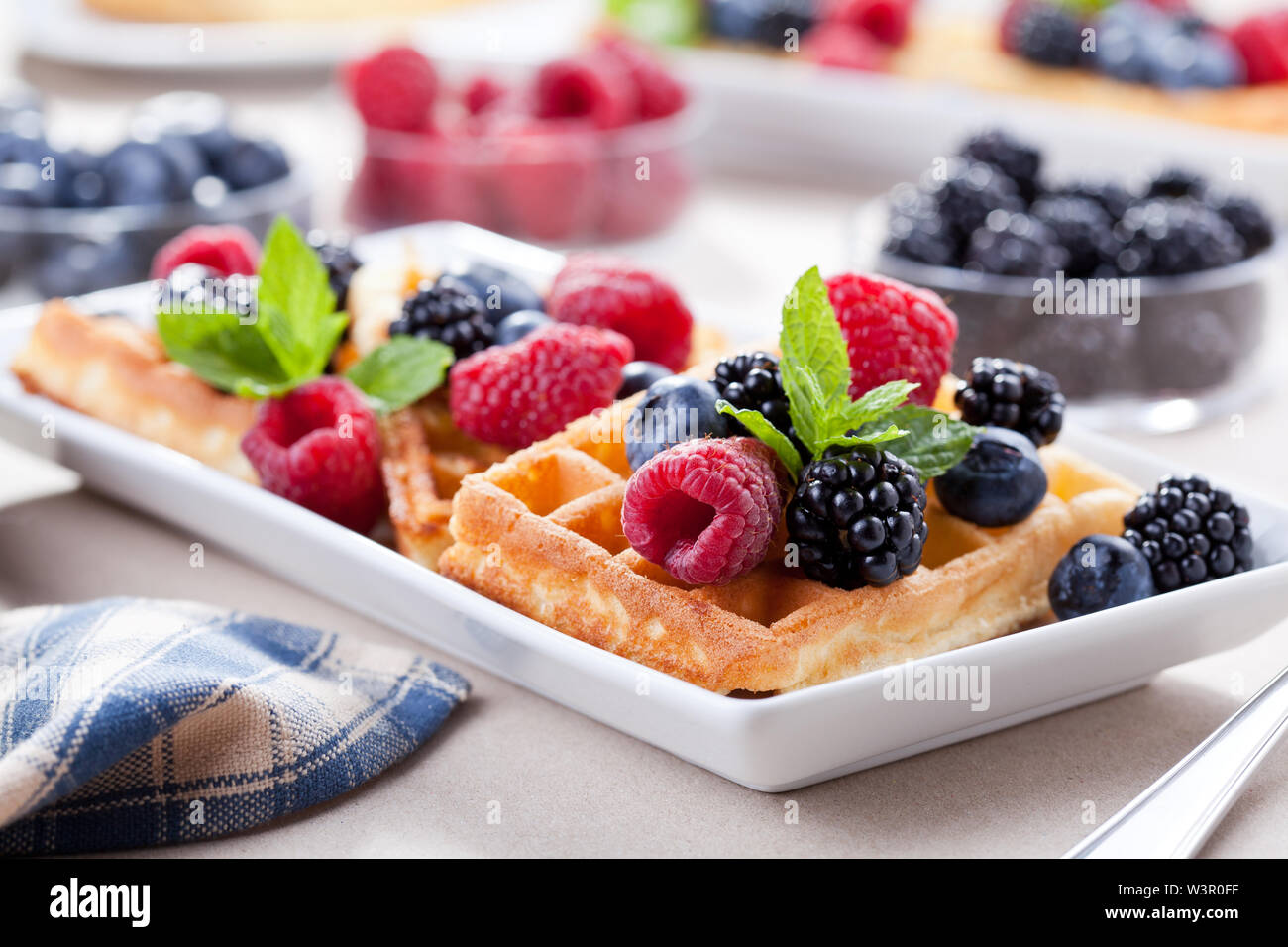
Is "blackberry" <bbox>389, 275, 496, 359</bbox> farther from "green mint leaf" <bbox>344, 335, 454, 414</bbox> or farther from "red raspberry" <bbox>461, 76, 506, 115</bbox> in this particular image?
"red raspberry" <bbox>461, 76, 506, 115</bbox>

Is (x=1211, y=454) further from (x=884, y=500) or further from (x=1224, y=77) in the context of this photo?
(x=1224, y=77)

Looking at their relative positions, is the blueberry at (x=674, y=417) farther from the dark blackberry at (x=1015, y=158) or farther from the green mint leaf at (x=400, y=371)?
the dark blackberry at (x=1015, y=158)

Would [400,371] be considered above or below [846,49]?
below

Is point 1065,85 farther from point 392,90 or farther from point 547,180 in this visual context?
point 392,90

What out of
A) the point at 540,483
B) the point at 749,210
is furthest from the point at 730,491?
the point at 749,210

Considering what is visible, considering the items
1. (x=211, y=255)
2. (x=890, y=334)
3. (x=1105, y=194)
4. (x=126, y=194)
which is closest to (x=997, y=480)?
(x=890, y=334)

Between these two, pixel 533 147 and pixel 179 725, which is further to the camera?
pixel 533 147
